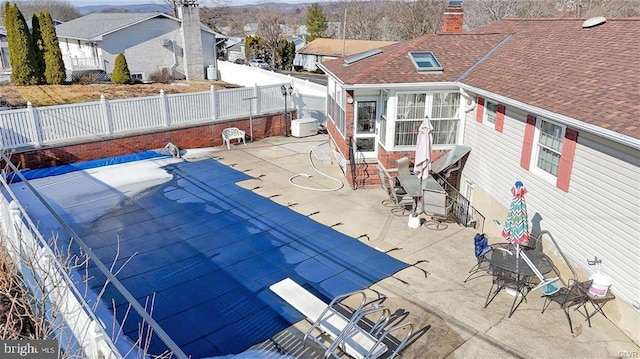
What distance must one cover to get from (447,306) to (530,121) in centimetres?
445

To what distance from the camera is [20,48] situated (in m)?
25.5

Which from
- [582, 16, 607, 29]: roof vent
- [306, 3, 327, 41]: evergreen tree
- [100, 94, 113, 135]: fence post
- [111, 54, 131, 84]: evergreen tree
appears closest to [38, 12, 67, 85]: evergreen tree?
[111, 54, 131, 84]: evergreen tree

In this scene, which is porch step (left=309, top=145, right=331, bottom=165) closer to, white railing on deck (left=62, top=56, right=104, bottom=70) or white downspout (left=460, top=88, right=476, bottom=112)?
white downspout (left=460, top=88, right=476, bottom=112)

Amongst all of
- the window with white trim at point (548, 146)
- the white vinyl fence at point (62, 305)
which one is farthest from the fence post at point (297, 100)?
the white vinyl fence at point (62, 305)

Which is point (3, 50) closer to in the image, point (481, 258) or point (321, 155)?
point (321, 155)

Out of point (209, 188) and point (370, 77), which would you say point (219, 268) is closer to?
point (209, 188)

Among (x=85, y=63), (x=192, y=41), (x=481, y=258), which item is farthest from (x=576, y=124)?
(x=85, y=63)

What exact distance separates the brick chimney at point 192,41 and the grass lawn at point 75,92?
320 centimetres

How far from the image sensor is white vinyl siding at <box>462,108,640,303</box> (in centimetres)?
681

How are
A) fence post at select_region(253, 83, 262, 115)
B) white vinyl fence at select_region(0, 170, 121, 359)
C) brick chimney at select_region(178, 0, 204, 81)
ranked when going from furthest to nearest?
1. brick chimney at select_region(178, 0, 204, 81)
2. fence post at select_region(253, 83, 262, 115)
3. white vinyl fence at select_region(0, 170, 121, 359)

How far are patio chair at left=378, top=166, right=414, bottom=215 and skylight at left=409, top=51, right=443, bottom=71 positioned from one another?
3.05 meters

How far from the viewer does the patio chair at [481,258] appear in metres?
7.98

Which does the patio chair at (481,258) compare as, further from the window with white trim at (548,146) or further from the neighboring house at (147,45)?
A: the neighboring house at (147,45)

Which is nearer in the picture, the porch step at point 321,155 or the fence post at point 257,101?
the porch step at point 321,155
